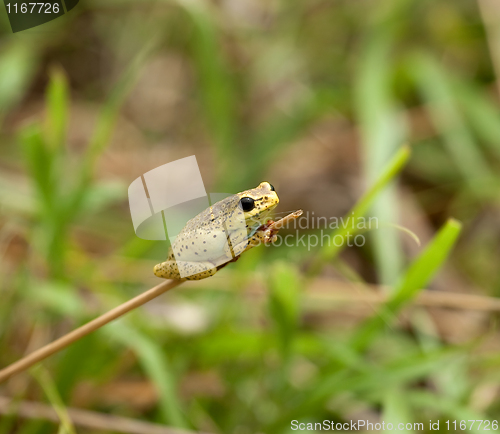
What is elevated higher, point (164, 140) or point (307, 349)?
point (164, 140)

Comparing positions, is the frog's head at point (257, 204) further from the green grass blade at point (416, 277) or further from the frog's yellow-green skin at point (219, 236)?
the green grass blade at point (416, 277)

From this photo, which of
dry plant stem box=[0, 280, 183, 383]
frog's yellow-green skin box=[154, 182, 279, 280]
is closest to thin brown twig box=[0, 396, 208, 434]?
dry plant stem box=[0, 280, 183, 383]

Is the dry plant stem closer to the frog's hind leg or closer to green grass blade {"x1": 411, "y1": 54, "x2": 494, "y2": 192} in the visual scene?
the frog's hind leg

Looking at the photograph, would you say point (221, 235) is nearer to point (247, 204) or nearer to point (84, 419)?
point (247, 204)

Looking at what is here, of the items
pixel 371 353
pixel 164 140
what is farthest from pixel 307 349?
pixel 164 140

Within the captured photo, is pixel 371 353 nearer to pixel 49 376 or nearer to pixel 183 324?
pixel 183 324

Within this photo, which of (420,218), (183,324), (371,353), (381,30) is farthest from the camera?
(381,30)

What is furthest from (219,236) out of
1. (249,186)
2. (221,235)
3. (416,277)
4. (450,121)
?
(450,121)
